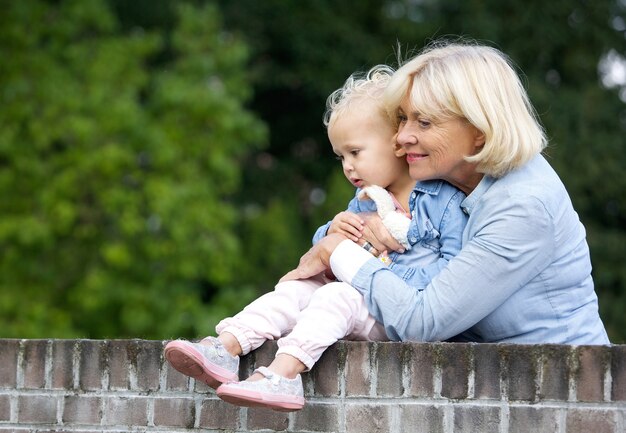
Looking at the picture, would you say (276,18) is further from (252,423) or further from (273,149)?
(252,423)

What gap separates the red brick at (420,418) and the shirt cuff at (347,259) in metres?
0.44

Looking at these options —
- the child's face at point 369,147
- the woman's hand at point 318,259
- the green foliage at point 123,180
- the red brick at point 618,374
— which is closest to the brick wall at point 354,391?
the red brick at point 618,374

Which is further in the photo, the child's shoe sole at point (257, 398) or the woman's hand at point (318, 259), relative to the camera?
the woman's hand at point (318, 259)

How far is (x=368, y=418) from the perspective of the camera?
11.2 ft

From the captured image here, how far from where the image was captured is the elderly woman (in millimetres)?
3330

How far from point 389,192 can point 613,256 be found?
1101 centimetres

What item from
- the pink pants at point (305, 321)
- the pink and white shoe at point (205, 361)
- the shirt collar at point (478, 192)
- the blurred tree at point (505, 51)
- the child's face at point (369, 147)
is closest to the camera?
the pink and white shoe at point (205, 361)

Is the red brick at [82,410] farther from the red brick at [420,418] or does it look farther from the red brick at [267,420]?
the red brick at [420,418]

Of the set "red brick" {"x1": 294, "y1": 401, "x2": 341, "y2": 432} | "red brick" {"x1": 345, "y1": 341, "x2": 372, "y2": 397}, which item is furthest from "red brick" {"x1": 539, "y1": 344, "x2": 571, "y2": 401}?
"red brick" {"x1": 294, "y1": 401, "x2": 341, "y2": 432}

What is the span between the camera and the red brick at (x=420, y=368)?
3.35 m

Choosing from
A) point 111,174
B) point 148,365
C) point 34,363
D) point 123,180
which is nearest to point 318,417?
point 148,365

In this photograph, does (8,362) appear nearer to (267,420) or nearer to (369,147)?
(267,420)

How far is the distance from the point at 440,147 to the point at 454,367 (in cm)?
69

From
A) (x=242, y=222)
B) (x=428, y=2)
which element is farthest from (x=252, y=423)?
(x=428, y=2)
